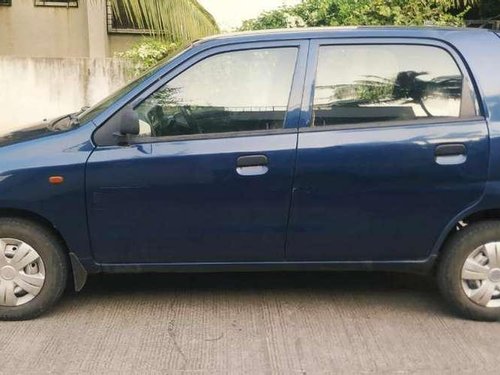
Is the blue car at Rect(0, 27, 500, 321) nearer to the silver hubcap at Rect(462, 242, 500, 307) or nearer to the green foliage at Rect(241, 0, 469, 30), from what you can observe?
the silver hubcap at Rect(462, 242, 500, 307)

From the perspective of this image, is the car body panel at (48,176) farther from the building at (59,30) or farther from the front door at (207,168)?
the building at (59,30)

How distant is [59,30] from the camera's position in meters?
11.5

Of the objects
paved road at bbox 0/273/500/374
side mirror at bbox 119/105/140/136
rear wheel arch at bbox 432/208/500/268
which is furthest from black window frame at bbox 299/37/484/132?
paved road at bbox 0/273/500/374

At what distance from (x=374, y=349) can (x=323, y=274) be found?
3.99 feet

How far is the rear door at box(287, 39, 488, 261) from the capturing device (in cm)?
378

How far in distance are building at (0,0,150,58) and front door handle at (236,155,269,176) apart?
811cm

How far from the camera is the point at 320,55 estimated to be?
12.8ft

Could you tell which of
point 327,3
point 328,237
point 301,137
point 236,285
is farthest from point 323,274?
point 327,3

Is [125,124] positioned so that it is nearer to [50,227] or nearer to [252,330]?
[50,227]

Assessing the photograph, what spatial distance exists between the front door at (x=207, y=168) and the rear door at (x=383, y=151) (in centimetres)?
15

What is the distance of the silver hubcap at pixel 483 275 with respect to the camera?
12.8 ft

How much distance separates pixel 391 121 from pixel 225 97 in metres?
1.02

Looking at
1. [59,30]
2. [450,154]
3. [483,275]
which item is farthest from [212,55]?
[59,30]

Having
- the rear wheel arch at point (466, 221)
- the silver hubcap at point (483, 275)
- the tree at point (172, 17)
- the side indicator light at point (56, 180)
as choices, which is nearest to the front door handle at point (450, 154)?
the rear wheel arch at point (466, 221)
